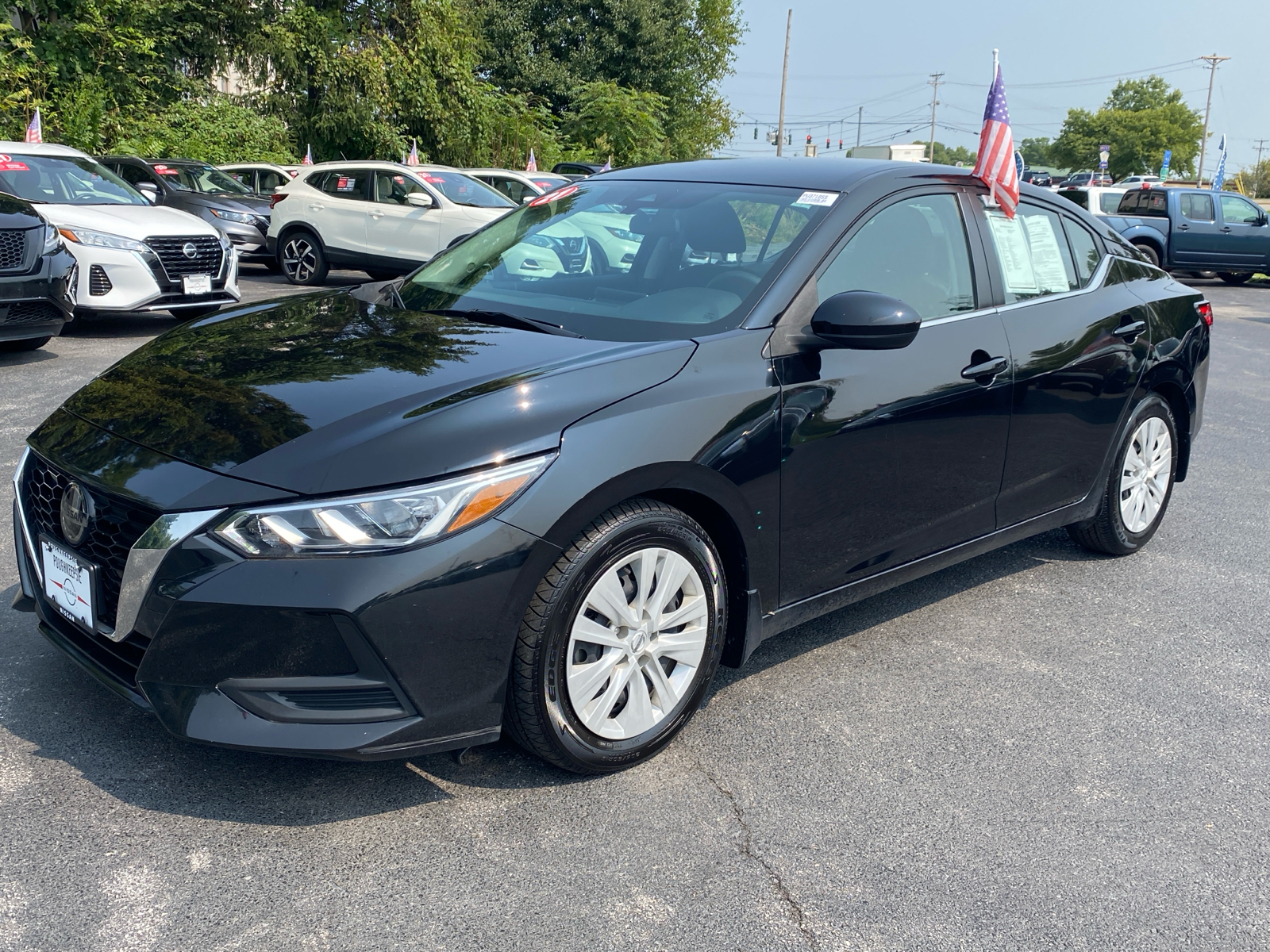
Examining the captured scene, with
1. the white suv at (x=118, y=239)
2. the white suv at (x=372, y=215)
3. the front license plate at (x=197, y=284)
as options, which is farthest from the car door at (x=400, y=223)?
the front license plate at (x=197, y=284)

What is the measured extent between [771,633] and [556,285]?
1350mm

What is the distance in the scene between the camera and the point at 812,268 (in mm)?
3486

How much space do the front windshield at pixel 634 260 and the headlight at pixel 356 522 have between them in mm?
Answer: 897

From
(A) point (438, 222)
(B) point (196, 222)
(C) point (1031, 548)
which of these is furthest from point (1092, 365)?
(A) point (438, 222)

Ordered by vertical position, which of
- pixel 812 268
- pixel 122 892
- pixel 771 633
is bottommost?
pixel 122 892

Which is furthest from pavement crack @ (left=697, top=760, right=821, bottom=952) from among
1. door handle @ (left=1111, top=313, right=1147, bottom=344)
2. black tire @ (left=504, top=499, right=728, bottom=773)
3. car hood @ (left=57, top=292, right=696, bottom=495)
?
door handle @ (left=1111, top=313, right=1147, bottom=344)

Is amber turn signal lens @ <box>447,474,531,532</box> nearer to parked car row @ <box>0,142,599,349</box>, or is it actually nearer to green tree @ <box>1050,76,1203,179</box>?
parked car row @ <box>0,142,599,349</box>

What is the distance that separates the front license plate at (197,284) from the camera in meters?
10.2

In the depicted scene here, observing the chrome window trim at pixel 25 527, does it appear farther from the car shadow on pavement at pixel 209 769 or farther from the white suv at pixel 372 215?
the white suv at pixel 372 215

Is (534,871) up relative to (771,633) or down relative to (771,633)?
down

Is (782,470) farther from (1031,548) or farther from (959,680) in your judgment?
(1031,548)

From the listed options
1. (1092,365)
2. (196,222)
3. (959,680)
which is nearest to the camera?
(959,680)

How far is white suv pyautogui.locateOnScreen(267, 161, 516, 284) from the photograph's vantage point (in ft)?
48.1

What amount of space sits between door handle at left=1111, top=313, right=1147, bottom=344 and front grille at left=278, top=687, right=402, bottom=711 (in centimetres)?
335
